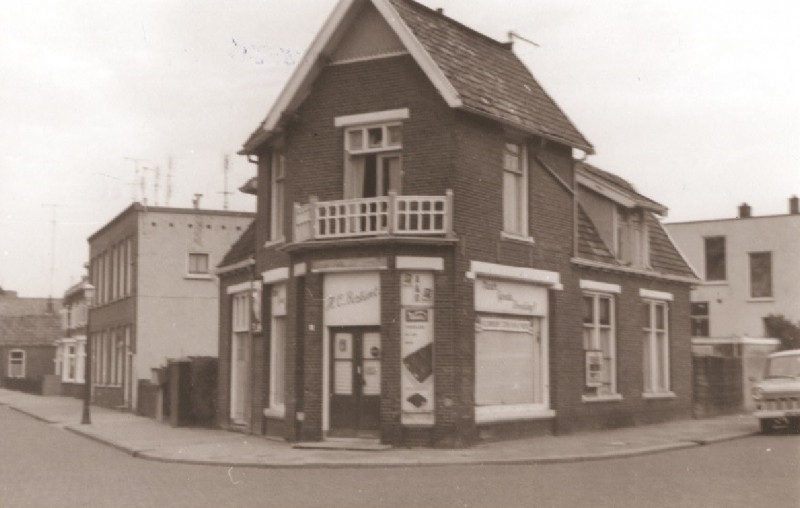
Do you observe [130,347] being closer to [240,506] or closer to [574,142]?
[574,142]

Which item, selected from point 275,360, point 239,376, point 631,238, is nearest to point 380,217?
point 275,360

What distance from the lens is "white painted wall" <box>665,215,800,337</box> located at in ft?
151

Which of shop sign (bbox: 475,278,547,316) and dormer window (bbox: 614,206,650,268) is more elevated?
dormer window (bbox: 614,206,650,268)

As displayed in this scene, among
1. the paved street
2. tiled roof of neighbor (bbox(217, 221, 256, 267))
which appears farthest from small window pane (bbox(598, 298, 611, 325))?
tiled roof of neighbor (bbox(217, 221, 256, 267))

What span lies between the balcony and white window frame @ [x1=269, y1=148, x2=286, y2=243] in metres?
2.87

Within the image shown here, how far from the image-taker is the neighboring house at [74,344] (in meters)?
50.2

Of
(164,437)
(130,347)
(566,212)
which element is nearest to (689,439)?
(566,212)

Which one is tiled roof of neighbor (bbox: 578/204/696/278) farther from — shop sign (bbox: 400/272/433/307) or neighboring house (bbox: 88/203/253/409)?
neighboring house (bbox: 88/203/253/409)

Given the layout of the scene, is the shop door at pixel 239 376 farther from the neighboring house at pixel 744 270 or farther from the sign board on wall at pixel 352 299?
the neighboring house at pixel 744 270

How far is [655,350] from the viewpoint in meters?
27.0

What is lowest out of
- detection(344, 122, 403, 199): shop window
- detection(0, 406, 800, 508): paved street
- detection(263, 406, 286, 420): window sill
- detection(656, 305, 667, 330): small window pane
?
detection(0, 406, 800, 508): paved street

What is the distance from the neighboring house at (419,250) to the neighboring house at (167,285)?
1315cm

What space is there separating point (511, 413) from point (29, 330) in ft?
198

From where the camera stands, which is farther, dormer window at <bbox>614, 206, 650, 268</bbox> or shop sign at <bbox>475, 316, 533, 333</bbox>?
dormer window at <bbox>614, 206, 650, 268</bbox>
